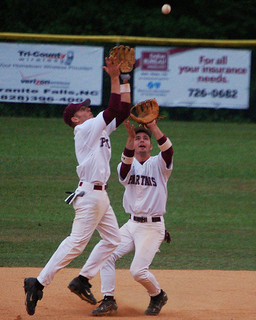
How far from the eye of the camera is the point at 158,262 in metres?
7.70

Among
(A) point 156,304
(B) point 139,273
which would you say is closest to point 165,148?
(B) point 139,273

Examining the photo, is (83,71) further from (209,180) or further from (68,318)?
(68,318)

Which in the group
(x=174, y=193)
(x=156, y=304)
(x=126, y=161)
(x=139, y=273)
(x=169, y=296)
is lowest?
(x=174, y=193)

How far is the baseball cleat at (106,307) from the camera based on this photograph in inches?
212

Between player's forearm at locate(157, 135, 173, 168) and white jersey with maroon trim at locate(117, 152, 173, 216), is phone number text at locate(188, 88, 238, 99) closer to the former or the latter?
white jersey with maroon trim at locate(117, 152, 173, 216)

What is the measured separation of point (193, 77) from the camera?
1429cm

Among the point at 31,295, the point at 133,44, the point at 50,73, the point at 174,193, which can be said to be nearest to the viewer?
the point at 31,295

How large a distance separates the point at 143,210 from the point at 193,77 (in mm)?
9082

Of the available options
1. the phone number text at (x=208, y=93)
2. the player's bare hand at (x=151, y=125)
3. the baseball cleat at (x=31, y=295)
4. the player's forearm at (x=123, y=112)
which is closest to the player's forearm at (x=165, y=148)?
the player's bare hand at (x=151, y=125)

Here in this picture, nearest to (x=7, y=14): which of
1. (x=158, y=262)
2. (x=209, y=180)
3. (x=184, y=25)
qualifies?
(x=184, y=25)

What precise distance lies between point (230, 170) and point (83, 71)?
382 cm

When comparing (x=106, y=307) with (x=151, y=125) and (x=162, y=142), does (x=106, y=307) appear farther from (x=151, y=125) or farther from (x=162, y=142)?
(x=151, y=125)

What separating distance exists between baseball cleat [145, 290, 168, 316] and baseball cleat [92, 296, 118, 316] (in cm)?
29

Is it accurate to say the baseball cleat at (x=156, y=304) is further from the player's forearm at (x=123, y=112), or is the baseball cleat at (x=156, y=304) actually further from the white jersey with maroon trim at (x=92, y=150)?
the player's forearm at (x=123, y=112)
